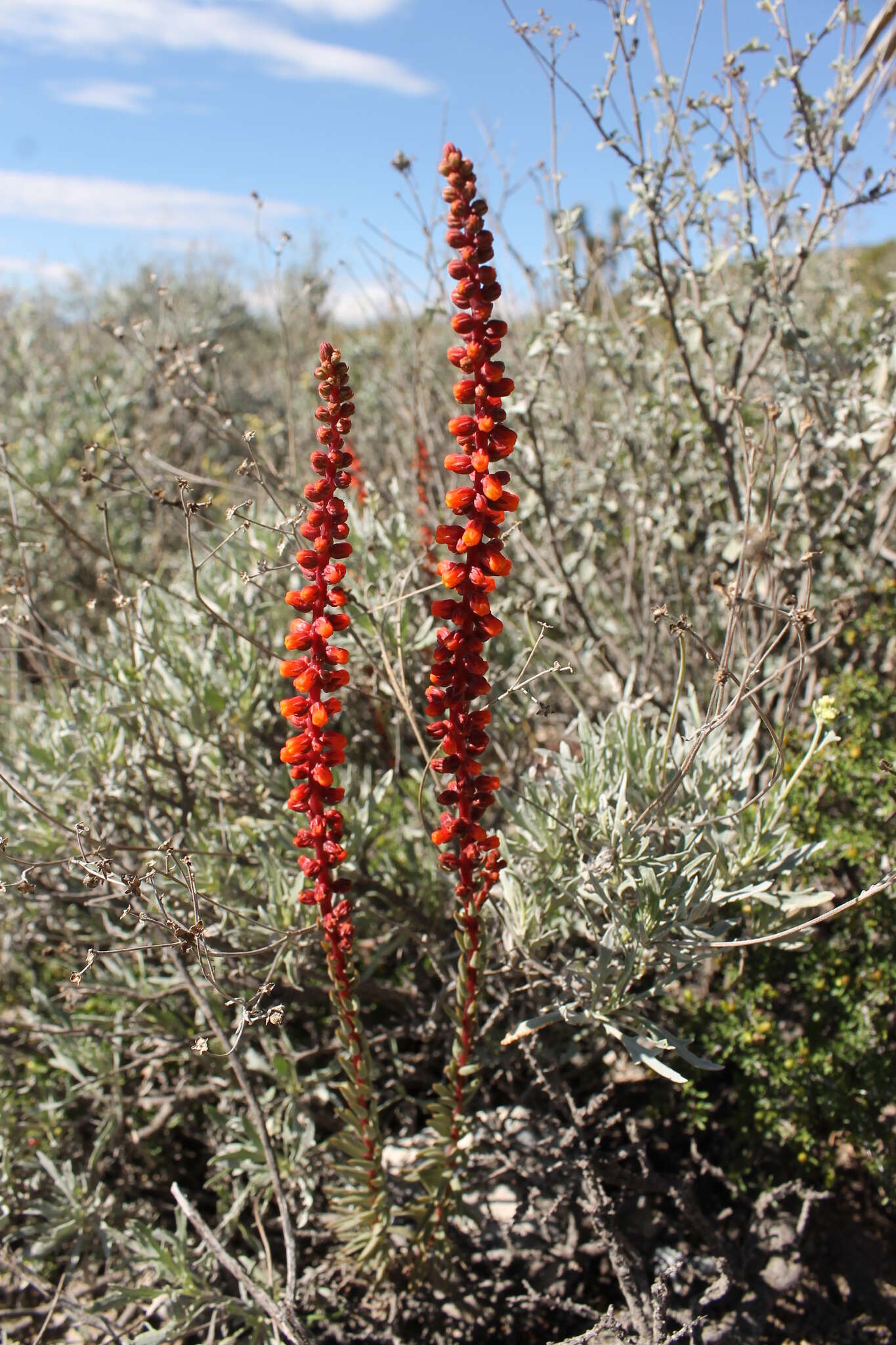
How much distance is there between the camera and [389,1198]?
6.63 feet

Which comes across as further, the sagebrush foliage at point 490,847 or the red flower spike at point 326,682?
the sagebrush foliage at point 490,847

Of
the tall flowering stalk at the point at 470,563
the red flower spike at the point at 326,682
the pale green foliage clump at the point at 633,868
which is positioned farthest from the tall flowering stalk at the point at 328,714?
the pale green foliage clump at the point at 633,868

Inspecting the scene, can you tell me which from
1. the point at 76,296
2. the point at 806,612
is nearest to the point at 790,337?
the point at 806,612

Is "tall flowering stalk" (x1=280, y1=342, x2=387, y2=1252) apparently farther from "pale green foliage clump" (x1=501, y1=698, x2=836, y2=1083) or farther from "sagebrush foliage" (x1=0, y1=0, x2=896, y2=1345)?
"pale green foliage clump" (x1=501, y1=698, x2=836, y2=1083)

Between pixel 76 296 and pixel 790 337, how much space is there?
10812 mm

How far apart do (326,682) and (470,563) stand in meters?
0.30

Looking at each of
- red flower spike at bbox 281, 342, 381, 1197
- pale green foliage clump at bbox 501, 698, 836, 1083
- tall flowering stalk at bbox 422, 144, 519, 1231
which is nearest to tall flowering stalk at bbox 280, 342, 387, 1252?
red flower spike at bbox 281, 342, 381, 1197

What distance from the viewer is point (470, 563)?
4.54 feet

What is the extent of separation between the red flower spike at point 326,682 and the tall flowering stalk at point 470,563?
17cm

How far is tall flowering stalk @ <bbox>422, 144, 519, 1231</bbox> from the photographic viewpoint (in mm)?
1277

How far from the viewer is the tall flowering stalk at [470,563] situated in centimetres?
128

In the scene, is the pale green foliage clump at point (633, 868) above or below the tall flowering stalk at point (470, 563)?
below

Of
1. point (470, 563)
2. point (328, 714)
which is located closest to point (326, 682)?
point (328, 714)

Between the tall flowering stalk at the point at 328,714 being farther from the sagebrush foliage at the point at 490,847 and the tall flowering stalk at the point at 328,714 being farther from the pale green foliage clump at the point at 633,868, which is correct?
the pale green foliage clump at the point at 633,868
